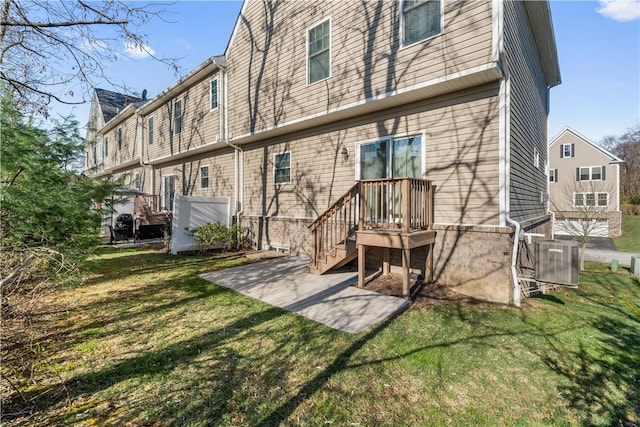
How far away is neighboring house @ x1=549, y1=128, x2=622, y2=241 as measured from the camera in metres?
21.7

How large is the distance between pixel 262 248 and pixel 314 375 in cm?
759

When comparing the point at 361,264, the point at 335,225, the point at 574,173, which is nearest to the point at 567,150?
the point at 574,173

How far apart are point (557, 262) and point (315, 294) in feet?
14.4

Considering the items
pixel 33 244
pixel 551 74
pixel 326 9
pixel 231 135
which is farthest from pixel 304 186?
pixel 551 74

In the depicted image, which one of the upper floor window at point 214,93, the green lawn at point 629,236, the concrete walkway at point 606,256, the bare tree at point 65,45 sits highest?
the upper floor window at point 214,93

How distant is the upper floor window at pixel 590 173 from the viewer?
23484 mm

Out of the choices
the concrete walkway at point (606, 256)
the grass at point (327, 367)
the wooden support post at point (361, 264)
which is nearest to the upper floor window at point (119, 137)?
the grass at point (327, 367)

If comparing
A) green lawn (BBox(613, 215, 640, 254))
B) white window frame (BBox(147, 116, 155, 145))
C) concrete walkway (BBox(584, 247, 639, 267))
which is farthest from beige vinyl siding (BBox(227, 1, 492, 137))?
green lawn (BBox(613, 215, 640, 254))

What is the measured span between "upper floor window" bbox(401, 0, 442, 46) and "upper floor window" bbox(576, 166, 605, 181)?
86.8ft

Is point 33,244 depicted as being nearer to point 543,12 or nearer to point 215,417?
point 215,417

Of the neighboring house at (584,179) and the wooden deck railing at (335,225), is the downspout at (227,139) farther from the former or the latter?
the neighboring house at (584,179)

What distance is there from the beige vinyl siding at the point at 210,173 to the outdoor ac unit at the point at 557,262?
969cm

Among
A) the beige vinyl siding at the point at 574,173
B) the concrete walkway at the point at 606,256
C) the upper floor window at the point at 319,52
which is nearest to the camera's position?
the upper floor window at the point at 319,52

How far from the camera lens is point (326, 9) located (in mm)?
→ 7742
